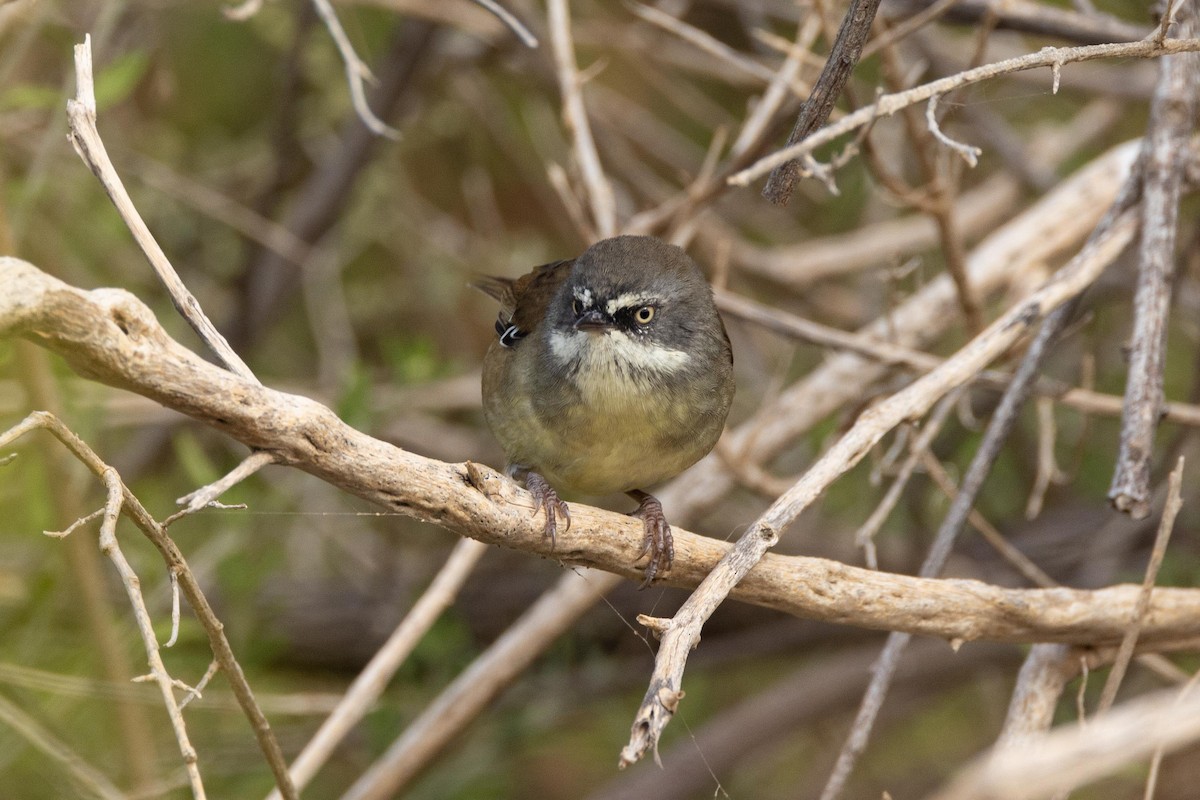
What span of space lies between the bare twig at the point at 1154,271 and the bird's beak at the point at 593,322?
1.55m

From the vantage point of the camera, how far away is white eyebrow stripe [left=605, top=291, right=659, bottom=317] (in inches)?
157

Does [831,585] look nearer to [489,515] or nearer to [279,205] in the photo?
[489,515]

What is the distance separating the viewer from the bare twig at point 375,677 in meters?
3.82

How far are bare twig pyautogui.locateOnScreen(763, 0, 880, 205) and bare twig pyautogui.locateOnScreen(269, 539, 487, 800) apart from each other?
1.68 metres

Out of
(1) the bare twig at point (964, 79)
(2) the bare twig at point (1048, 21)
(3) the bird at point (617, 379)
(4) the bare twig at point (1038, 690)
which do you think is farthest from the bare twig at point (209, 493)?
(2) the bare twig at point (1048, 21)

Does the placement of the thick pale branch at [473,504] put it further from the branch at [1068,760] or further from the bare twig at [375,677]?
the branch at [1068,760]

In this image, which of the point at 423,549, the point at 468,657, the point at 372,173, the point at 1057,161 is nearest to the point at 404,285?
the point at 372,173

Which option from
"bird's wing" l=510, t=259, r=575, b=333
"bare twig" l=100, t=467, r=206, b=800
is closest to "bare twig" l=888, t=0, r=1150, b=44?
"bird's wing" l=510, t=259, r=575, b=333

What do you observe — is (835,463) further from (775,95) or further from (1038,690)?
(775,95)

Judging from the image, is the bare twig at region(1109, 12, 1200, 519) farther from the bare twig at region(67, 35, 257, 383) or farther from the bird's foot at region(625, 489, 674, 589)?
the bare twig at region(67, 35, 257, 383)

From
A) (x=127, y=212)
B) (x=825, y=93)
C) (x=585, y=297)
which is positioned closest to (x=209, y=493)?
(x=127, y=212)

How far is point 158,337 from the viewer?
88.8 inches

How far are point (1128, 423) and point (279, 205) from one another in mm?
5123

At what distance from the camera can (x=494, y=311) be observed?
8.09 m
